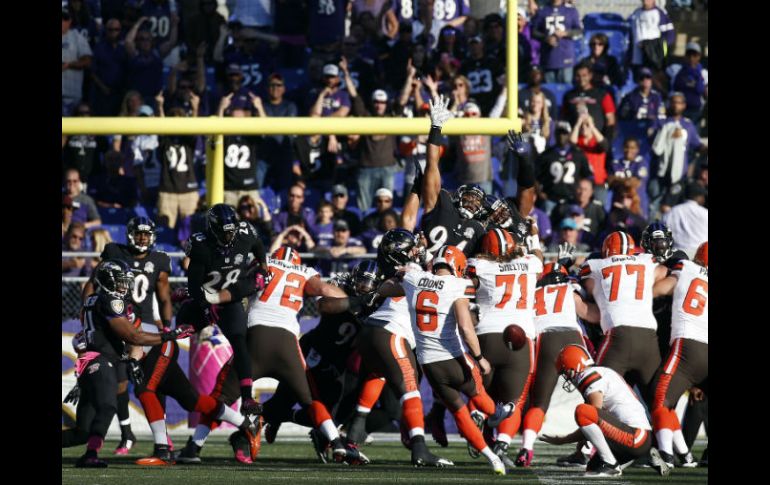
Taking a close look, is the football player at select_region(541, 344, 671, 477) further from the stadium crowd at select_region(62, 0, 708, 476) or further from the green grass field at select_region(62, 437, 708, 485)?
the green grass field at select_region(62, 437, 708, 485)

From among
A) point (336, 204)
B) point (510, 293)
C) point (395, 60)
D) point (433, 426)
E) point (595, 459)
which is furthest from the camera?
point (395, 60)

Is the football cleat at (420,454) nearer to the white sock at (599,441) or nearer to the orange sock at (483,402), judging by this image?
the orange sock at (483,402)

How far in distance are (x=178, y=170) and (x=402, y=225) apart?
14.4 ft

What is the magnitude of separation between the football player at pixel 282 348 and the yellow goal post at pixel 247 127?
2436 mm

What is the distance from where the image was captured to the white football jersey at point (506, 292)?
415 inches

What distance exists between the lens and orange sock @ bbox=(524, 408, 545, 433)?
1054 cm

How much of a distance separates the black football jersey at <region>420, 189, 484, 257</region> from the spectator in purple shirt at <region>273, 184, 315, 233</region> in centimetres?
371

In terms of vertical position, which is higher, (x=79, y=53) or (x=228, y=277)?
(x=79, y=53)

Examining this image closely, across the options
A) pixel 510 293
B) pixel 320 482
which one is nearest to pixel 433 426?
pixel 510 293

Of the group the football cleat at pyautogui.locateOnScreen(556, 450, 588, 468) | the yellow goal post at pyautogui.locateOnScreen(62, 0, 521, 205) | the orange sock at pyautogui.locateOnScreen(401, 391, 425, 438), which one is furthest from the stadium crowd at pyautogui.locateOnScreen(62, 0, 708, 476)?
the yellow goal post at pyautogui.locateOnScreen(62, 0, 521, 205)

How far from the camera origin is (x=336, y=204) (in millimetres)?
15273
